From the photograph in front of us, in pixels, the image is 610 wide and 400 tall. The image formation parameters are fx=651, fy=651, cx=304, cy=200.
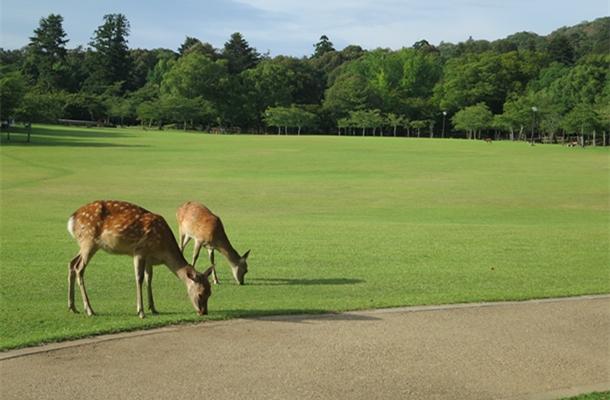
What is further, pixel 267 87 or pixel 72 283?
pixel 267 87

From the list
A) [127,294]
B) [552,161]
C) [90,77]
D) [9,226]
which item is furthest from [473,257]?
[90,77]

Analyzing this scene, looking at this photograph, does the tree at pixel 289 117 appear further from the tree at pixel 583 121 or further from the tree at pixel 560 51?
the tree at pixel 560 51

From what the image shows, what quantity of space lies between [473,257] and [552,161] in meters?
42.3

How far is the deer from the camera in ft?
26.8

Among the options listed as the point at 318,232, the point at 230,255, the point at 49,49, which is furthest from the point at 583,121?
the point at 49,49

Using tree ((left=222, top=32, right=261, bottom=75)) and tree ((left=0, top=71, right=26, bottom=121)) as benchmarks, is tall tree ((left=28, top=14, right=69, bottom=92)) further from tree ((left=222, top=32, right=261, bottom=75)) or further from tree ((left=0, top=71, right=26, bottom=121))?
tree ((left=0, top=71, right=26, bottom=121))

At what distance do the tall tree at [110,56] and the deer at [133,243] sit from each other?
131141 millimetres

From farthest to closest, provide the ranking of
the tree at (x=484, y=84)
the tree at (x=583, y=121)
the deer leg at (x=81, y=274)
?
the tree at (x=484, y=84) → the tree at (x=583, y=121) → the deer leg at (x=81, y=274)

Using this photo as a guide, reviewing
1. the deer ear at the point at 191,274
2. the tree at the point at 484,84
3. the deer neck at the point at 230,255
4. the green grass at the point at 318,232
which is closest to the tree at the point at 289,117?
the tree at the point at 484,84

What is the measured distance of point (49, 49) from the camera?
141m

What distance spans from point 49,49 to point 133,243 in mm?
147130

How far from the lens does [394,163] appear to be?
160 feet

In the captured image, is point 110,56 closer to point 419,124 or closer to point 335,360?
point 419,124

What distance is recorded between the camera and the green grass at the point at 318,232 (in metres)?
9.51
